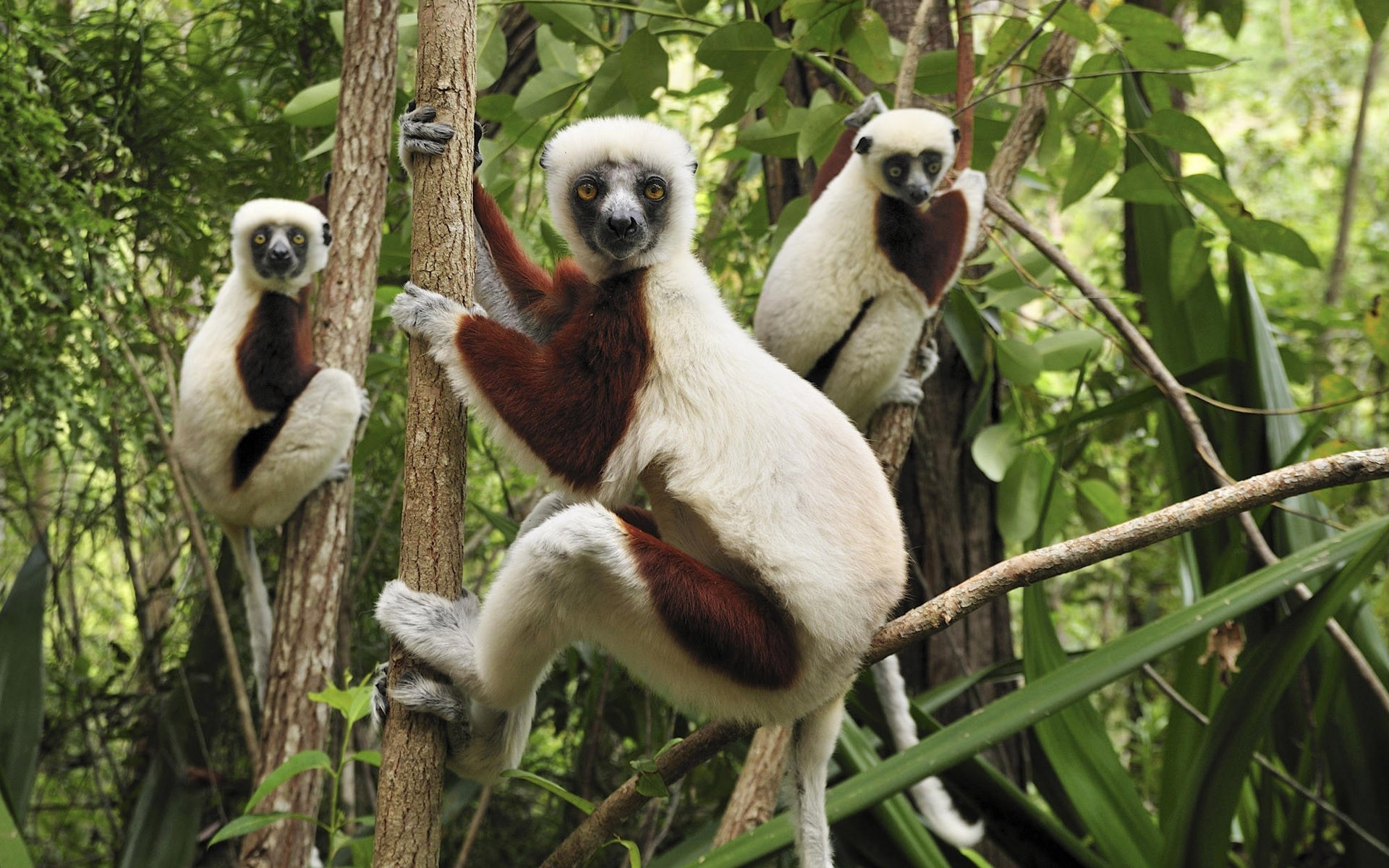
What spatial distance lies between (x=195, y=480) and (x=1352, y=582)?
4.73m

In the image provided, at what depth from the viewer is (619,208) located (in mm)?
2924

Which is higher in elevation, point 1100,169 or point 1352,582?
point 1100,169

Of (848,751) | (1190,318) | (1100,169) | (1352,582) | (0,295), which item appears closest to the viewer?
(1352,582)

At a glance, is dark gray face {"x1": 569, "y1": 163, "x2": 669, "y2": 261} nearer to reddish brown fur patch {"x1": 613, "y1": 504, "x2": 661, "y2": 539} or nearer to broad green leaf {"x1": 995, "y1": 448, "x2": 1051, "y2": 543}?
reddish brown fur patch {"x1": 613, "y1": 504, "x2": 661, "y2": 539}

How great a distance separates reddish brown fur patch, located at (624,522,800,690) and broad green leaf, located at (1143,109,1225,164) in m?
2.58

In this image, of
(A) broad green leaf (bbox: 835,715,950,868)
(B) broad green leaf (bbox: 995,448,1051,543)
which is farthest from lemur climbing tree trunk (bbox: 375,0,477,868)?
(B) broad green leaf (bbox: 995,448,1051,543)

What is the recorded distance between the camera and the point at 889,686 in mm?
3994

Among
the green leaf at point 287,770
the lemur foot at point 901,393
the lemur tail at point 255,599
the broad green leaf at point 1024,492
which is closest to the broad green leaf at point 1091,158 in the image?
the lemur foot at point 901,393

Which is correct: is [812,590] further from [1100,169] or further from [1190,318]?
[1190,318]

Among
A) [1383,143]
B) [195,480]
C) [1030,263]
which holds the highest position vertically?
[1383,143]

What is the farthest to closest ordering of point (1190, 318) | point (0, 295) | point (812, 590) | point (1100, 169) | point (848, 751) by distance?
point (1190, 318) < point (1100, 169) < point (848, 751) < point (0, 295) < point (812, 590)

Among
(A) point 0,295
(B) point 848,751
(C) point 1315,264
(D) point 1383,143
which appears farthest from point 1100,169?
(D) point 1383,143

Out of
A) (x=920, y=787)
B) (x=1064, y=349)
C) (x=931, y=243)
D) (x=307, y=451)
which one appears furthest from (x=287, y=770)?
(x=1064, y=349)

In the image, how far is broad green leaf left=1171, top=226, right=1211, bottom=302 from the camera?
429 centimetres
